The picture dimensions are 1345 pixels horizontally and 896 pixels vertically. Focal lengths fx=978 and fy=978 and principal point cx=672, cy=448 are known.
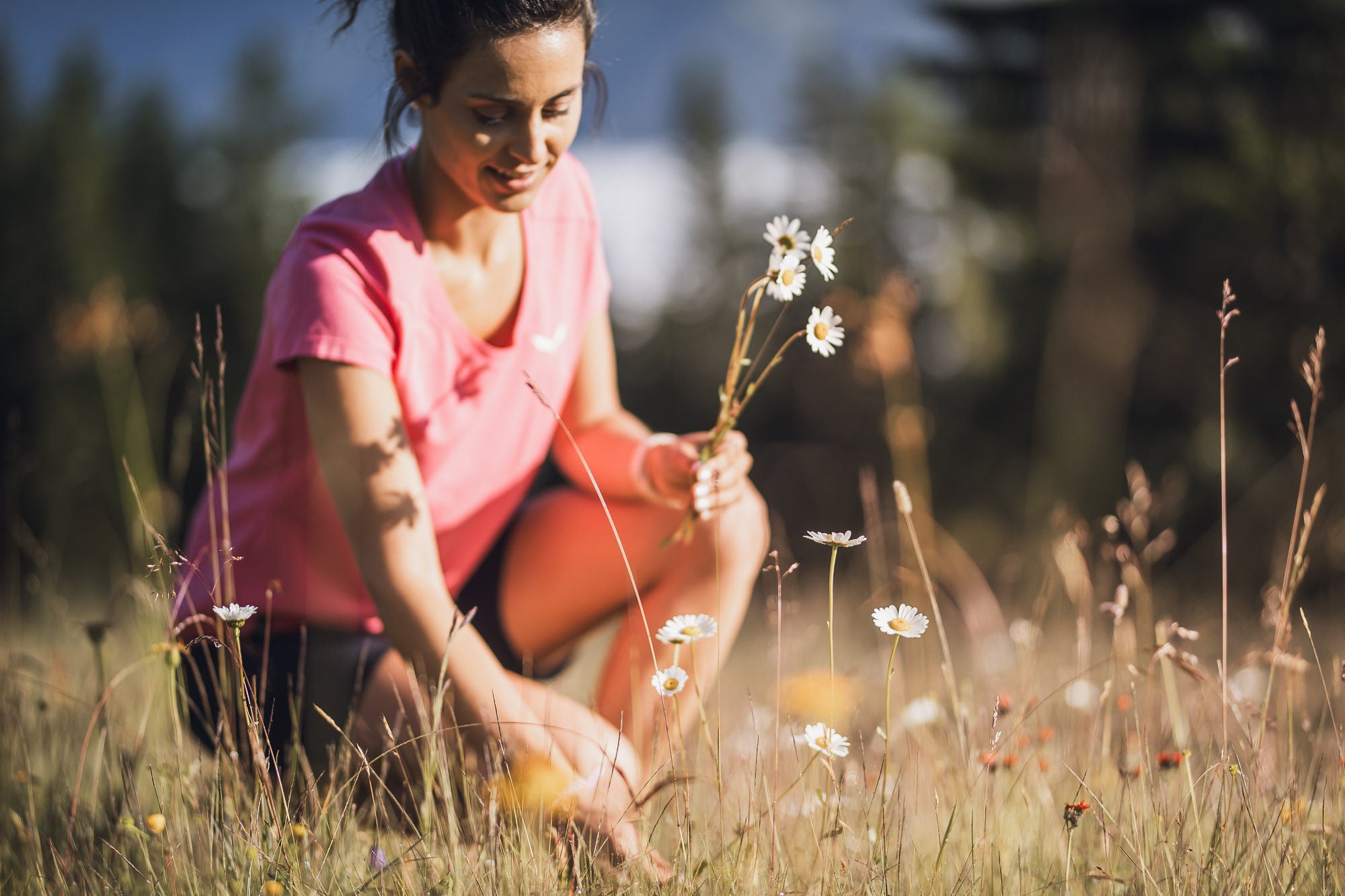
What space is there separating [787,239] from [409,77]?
0.68 m

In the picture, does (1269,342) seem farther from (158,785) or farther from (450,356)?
(158,785)

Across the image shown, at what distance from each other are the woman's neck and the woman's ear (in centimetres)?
13

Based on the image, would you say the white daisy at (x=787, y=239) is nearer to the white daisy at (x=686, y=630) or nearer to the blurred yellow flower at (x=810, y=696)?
the white daisy at (x=686, y=630)

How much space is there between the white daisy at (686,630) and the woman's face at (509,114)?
0.71 m

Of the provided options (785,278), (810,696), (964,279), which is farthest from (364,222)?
(964,279)

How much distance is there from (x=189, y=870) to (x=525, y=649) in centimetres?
78

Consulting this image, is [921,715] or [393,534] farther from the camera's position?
[921,715]

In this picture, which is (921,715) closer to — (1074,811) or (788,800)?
(788,800)

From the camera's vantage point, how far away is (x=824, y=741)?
126 cm

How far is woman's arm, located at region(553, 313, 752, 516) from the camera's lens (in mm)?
1562

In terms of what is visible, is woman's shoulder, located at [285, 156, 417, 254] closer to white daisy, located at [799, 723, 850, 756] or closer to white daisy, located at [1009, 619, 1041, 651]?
white daisy, located at [799, 723, 850, 756]

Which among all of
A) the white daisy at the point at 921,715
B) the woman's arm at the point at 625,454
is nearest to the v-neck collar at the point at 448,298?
the woman's arm at the point at 625,454

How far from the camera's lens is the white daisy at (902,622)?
1186 millimetres

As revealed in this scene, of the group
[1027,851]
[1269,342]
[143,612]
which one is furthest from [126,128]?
[1027,851]
